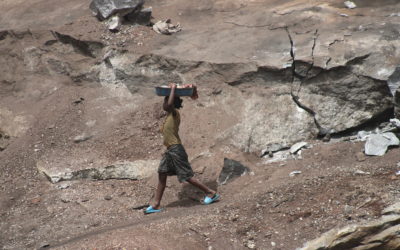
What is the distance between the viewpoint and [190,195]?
225 inches

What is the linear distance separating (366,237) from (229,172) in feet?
6.03

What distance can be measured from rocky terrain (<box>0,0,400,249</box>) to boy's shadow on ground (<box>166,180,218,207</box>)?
0.07 ft


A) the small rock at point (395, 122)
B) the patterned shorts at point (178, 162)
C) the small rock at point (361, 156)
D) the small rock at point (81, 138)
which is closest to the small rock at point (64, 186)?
the small rock at point (81, 138)

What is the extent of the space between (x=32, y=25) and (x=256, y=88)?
3.92 metres

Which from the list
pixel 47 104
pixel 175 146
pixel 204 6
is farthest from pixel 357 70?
pixel 47 104

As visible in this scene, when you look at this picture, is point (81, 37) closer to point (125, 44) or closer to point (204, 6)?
point (125, 44)

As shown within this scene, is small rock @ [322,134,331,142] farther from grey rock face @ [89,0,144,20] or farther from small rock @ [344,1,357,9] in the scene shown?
grey rock face @ [89,0,144,20]

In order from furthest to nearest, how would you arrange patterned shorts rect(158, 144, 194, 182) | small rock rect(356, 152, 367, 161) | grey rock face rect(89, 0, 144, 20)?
1. grey rock face rect(89, 0, 144, 20)
2. small rock rect(356, 152, 367, 161)
3. patterned shorts rect(158, 144, 194, 182)

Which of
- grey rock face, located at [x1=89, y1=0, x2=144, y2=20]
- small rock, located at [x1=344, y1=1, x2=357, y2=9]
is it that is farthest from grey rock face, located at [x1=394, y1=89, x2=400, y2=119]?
grey rock face, located at [x1=89, y1=0, x2=144, y2=20]

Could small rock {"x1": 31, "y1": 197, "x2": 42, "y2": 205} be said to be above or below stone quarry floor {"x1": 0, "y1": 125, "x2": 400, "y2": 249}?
below

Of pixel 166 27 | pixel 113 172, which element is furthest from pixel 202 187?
pixel 166 27

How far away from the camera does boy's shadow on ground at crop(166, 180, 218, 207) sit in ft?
18.1

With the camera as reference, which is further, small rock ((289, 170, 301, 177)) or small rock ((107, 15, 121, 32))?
small rock ((107, 15, 121, 32))

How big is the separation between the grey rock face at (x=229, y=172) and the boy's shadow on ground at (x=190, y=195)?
0.09m
